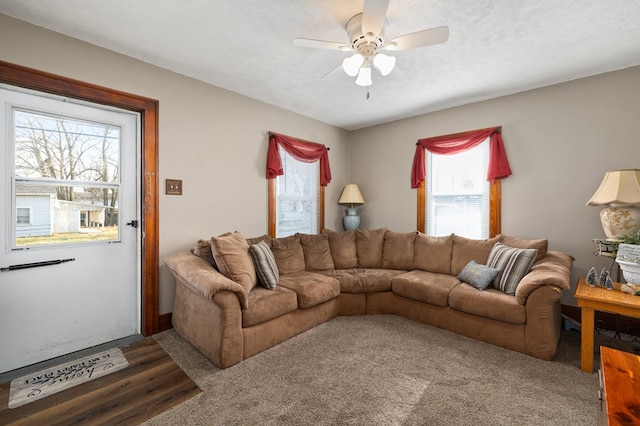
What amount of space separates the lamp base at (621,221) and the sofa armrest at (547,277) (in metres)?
0.45

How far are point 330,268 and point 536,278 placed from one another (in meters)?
2.18

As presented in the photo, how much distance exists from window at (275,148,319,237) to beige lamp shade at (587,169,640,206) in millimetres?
3348

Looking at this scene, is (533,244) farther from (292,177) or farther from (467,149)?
(292,177)

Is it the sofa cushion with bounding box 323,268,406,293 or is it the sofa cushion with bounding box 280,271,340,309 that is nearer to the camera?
the sofa cushion with bounding box 280,271,340,309

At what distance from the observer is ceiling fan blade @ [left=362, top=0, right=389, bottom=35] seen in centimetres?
165

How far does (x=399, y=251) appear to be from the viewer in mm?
3875

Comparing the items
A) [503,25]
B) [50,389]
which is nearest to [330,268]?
[50,389]

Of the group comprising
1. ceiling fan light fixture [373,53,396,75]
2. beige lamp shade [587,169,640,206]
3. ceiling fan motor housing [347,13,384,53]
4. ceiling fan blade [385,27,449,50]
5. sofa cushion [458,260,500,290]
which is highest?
ceiling fan motor housing [347,13,384,53]

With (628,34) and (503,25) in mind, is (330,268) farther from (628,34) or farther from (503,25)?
(628,34)

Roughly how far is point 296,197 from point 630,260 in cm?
359

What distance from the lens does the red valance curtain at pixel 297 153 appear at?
12.7ft

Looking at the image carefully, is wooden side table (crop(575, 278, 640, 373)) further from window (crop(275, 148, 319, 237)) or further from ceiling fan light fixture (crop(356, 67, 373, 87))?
window (crop(275, 148, 319, 237))

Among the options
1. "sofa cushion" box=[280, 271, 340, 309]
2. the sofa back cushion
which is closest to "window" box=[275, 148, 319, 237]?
the sofa back cushion

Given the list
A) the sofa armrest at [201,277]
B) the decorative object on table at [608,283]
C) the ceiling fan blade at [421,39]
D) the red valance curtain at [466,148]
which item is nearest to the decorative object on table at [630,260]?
the decorative object on table at [608,283]
